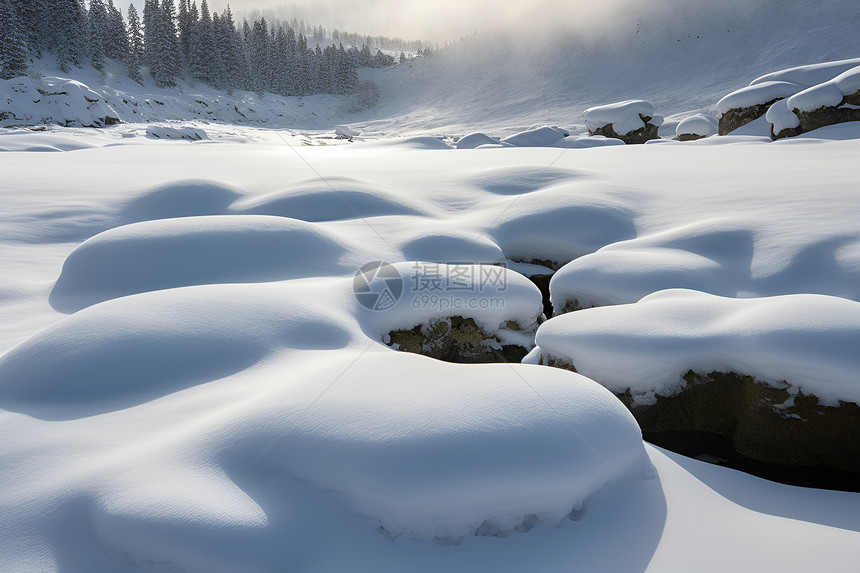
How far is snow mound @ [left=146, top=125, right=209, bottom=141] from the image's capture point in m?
16.1

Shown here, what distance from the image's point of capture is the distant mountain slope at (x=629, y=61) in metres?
27.0

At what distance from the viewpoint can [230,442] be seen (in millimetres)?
1639

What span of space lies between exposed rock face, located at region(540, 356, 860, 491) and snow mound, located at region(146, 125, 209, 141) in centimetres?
1751

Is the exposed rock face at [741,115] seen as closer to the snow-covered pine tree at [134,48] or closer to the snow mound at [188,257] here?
the snow mound at [188,257]

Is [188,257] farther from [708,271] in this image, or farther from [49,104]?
[49,104]

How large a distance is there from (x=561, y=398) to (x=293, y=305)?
1504 millimetres

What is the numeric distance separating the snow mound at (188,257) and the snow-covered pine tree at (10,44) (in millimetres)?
34705

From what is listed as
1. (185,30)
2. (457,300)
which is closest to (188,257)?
(457,300)

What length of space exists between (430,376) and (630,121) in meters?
15.6

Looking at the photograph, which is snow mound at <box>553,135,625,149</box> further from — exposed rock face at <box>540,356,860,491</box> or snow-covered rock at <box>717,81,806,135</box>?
exposed rock face at <box>540,356,860,491</box>

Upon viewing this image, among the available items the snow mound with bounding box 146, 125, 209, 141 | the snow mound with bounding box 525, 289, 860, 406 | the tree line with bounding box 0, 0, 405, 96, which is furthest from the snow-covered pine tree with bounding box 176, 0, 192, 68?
the snow mound with bounding box 525, 289, 860, 406

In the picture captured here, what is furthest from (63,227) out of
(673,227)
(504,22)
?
(504,22)

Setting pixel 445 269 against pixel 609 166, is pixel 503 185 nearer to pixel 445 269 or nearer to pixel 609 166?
pixel 609 166

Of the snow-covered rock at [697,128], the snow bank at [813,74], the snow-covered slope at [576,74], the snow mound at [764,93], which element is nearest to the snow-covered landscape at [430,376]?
the snow mound at [764,93]
